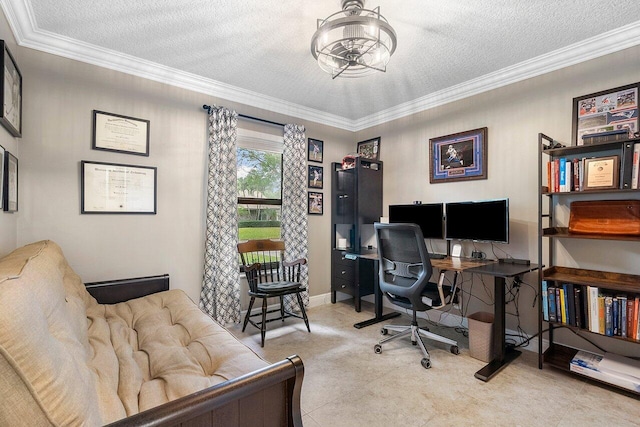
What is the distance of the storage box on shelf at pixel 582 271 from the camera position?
208 centimetres

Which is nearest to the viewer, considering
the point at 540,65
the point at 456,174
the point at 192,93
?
the point at 540,65

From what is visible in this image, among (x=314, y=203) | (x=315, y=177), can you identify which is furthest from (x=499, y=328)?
(x=315, y=177)

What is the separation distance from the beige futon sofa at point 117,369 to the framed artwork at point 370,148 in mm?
3139

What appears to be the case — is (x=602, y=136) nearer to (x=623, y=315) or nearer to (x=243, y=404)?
(x=623, y=315)

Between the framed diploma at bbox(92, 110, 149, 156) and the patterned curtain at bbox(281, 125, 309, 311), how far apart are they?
4.99 feet

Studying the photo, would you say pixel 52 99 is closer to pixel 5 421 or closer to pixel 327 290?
pixel 5 421

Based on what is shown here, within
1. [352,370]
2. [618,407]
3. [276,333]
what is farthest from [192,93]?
[618,407]

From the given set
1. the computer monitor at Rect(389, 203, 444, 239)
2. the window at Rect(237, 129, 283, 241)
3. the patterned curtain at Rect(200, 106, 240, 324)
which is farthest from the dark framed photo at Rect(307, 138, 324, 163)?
the computer monitor at Rect(389, 203, 444, 239)

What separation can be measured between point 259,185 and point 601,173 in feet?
10.4

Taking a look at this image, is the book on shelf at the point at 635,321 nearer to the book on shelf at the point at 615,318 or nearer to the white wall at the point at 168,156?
the book on shelf at the point at 615,318

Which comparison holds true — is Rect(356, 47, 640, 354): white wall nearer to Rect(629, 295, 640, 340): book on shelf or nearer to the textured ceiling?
the textured ceiling

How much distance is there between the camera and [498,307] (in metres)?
2.49

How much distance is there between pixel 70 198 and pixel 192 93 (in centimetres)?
148

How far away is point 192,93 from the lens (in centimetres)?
313
